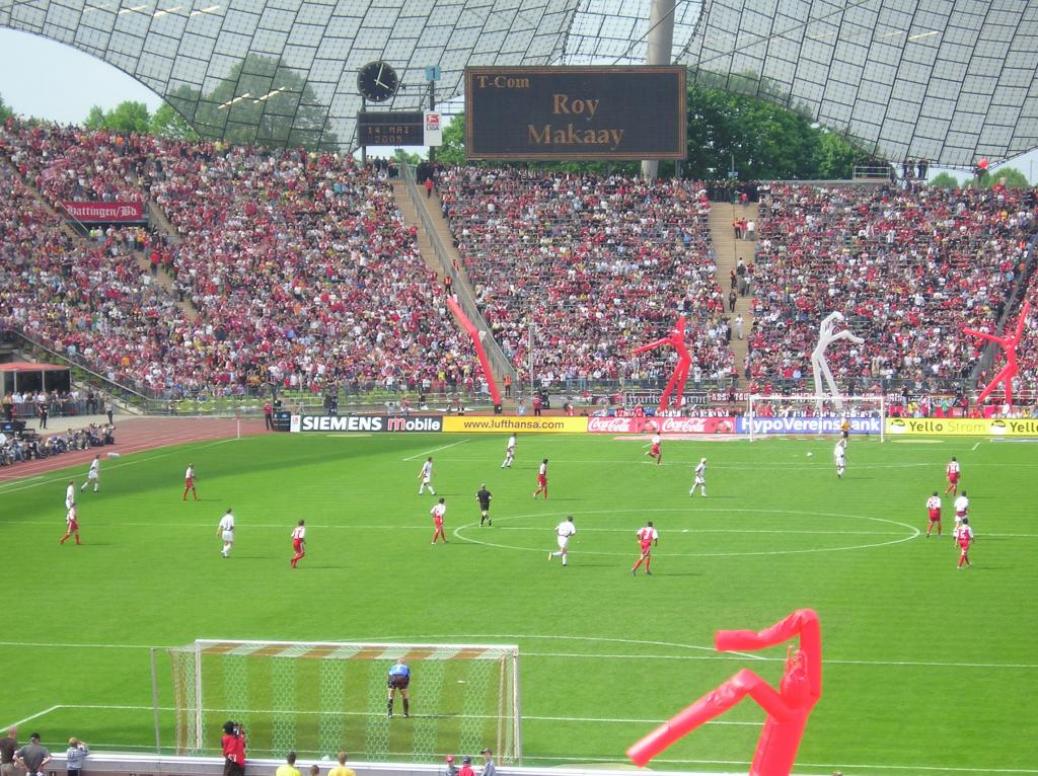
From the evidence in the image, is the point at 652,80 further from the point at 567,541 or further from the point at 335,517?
the point at 567,541

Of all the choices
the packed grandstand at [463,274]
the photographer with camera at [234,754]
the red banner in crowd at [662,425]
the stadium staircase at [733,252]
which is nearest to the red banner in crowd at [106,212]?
the packed grandstand at [463,274]

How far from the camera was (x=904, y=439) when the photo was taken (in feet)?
216

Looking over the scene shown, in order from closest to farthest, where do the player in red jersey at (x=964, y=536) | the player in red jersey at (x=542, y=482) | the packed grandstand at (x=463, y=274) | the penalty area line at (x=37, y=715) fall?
1. the penalty area line at (x=37, y=715)
2. the player in red jersey at (x=964, y=536)
3. the player in red jersey at (x=542, y=482)
4. the packed grandstand at (x=463, y=274)

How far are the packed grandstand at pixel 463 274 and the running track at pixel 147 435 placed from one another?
2228mm

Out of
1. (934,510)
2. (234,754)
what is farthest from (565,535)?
(234,754)

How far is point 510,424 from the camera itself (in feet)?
232

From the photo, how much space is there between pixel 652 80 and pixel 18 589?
175 ft

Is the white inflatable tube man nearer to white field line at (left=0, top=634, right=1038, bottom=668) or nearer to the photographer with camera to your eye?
white field line at (left=0, top=634, right=1038, bottom=668)

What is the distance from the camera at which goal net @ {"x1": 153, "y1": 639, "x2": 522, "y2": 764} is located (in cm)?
2286

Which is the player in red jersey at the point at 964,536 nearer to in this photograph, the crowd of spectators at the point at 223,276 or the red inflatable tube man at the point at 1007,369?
the red inflatable tube man at the point at 1007,369

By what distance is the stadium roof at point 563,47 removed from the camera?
9275 cm

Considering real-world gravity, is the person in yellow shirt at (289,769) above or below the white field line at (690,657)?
above

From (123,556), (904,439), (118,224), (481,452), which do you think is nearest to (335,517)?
(123,556)

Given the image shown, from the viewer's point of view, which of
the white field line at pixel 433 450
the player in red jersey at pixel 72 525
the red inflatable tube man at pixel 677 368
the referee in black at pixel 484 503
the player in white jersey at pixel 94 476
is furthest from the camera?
the red inflatable tube man at pixel 677 368
